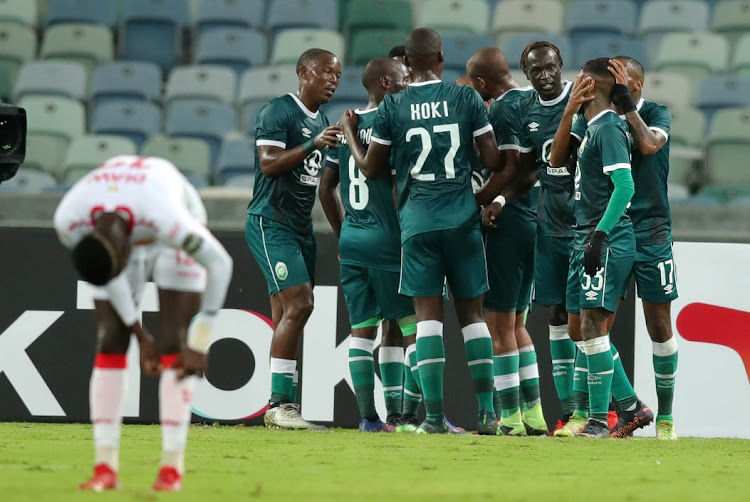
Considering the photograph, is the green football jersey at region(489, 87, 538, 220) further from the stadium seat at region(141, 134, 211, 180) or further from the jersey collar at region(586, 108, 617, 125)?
the stadium seat at region(141, 134, 211, 180)

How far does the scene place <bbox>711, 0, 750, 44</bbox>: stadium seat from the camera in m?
14.4

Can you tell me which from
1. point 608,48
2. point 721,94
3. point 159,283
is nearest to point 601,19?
point 608,48

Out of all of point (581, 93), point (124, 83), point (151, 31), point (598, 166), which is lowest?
point (598, 166)

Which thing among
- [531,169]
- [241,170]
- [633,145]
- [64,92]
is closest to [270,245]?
[531,169]

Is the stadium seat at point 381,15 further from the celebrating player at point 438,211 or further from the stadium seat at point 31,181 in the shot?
the celebrating player at point 438,211

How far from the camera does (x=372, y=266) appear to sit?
295 inches

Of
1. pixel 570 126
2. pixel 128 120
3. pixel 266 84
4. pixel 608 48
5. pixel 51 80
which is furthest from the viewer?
pixel 608 48

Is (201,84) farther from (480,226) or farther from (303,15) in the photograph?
(480,226)

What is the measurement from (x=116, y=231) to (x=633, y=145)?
3880mm

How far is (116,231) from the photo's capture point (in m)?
3.83

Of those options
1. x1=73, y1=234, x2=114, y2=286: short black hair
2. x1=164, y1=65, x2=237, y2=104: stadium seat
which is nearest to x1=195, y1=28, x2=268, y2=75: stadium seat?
x1=164, y1=65, x2=237, y2=104: stadium seat

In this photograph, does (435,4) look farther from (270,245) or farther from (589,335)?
(589,335)

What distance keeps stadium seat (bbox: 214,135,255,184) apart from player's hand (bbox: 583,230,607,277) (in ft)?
20.5

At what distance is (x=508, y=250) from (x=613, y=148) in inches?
45.8
